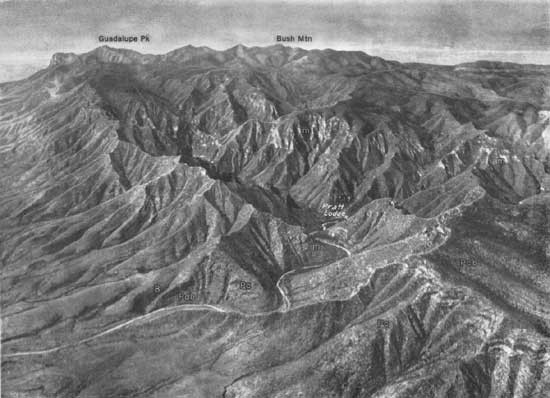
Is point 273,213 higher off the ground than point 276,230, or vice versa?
point 276,230

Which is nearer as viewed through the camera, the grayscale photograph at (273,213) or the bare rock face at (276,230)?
the bare rock face at (276,230)

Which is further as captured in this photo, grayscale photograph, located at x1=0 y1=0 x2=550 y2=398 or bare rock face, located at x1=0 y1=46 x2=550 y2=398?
grayscale photograph, located at x1=0 y1=0 x2=550 y2=398

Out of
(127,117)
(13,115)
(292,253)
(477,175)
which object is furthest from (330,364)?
(13,115)

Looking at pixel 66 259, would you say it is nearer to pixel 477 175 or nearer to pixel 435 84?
pixel 477 175

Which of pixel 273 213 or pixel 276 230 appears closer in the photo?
pixel 276 230
